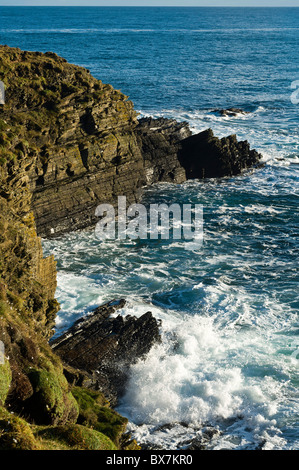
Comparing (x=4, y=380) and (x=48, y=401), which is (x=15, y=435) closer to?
(x=4, y=380)

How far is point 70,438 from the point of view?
14.5 meters

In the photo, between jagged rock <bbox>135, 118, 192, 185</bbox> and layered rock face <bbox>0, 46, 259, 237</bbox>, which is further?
jagged rock <bbox>135, 118, 192, 185</bbox>

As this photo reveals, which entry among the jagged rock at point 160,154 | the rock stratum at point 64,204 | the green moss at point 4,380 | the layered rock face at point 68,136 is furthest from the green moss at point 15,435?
the jagged rock at point 160,154

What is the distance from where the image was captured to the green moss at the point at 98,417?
1709cm

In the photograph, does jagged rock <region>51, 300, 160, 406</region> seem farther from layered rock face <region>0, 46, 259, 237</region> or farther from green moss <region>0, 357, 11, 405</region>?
layered rock face <region>0, 46, 259, 237</region>

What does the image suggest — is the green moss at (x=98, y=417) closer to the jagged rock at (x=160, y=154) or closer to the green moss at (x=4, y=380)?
the green moss at (x=4, y=380)

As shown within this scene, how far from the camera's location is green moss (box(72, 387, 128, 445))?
56.1 feet

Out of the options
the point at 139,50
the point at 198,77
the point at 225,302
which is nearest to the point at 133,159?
the point at 225,302

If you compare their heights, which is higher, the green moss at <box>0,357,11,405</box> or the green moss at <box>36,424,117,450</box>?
the green moss at <box>0,357,11,405</box>

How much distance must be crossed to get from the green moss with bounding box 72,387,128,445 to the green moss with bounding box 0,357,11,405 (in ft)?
10.9

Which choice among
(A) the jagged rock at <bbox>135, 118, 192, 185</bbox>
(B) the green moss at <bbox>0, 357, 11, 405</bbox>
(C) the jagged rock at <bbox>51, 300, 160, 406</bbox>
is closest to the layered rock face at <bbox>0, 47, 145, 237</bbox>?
(A) the jagged rock at <bbox>135, 118, 192, 185</bbox>

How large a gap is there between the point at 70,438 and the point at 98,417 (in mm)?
3468

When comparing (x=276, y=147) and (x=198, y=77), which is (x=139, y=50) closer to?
(x=198, y=77)

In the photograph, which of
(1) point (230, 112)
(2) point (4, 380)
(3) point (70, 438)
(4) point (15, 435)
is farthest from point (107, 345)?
(1) point (230, 112)
